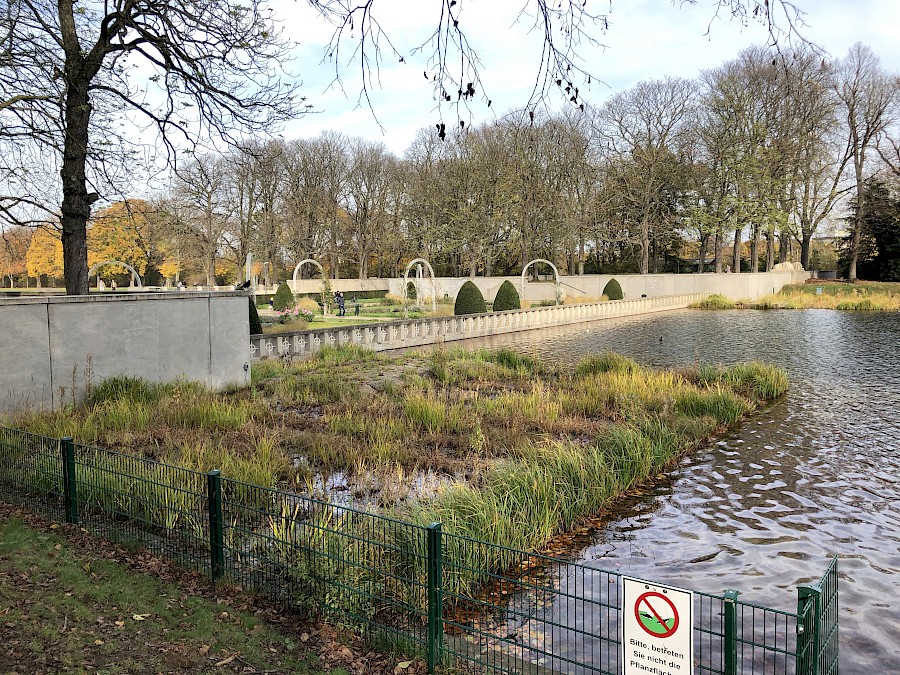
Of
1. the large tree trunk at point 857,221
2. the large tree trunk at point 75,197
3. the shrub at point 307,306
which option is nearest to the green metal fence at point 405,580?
the large tree trunk at point 75,197

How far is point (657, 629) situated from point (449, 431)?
699cm

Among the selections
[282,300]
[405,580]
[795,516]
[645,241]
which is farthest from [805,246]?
[405,580]

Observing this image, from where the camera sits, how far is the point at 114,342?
431 inches

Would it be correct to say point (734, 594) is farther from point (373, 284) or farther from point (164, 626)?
point (373, 284)

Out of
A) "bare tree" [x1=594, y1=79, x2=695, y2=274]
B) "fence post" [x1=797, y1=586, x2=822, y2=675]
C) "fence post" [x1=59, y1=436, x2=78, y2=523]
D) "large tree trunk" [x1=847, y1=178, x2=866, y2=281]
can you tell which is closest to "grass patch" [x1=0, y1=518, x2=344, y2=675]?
"fence post" [x1=59, y1=436, x2=78, y2=523]

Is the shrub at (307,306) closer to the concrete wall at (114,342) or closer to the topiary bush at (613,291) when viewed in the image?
the concrete wall at (114,342)

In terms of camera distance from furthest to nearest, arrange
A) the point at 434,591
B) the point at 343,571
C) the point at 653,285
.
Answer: the point at 653,285, the point at 343,571, the point at 434,591

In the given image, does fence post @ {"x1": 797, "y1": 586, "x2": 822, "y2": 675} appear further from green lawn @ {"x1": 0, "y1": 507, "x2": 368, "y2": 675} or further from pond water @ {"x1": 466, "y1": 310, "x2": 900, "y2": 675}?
green lawn @ {"x1": 0, "y1": 507, "x2": 368, "y2": 675}

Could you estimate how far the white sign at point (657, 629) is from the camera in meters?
2.67

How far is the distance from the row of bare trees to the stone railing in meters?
9.39

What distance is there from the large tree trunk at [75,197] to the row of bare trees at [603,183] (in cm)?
2793

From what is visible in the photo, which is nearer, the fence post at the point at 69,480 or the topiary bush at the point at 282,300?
the fence post at the point at 69,480

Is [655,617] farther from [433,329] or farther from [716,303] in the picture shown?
[716,303]

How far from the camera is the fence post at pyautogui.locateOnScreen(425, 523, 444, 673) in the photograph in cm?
373
